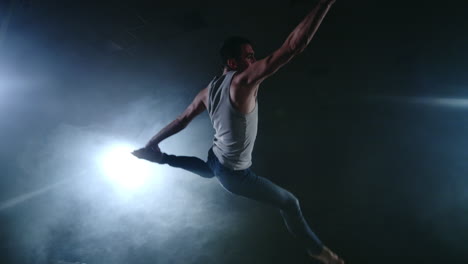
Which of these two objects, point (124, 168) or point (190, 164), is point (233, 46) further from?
point (124, 168)

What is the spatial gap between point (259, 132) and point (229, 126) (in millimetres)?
2085

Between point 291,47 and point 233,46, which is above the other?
point 233,46

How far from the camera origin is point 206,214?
3.94 metres

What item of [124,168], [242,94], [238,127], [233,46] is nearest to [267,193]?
[238,127]

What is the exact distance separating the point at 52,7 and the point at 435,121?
6088mm

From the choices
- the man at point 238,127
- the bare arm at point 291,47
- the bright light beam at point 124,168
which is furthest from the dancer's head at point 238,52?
the bright light beam at point 124,168

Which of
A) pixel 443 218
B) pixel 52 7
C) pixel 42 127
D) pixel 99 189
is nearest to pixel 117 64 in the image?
pixel 52 7

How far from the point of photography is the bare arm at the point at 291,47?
44.5 inches

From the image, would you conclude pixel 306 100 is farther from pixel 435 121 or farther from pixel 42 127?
pixel 42 127

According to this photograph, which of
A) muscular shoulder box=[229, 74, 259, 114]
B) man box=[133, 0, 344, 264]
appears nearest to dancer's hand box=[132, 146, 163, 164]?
man box=[133, 0, 344, 264]

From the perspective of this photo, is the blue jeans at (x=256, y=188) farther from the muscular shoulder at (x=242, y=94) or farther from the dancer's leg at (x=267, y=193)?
the muscular shoulder at (x=242, y=94)

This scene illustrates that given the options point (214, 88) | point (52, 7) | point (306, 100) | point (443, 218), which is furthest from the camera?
point (52, 7)

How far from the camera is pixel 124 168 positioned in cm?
404

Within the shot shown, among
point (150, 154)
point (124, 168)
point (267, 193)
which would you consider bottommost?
point (267, 193)
